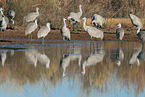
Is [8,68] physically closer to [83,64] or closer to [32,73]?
[32,73]

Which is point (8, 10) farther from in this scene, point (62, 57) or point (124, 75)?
point (124, 75)

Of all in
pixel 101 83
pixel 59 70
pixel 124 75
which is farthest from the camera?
pixel 59 70

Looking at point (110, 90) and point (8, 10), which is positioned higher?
point (8, 10)

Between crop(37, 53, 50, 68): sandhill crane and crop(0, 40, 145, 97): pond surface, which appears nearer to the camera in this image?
crop(0, 40, 145, 97): pond surface

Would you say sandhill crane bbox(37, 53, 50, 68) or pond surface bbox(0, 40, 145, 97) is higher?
sandhill crane bbox(37, 53, 50, 68)

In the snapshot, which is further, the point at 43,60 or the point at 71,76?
the point at 43,60

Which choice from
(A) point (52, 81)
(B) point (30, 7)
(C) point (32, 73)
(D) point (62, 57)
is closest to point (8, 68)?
(C) point (32, 73)

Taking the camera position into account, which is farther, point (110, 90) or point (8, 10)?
point (8, 10)

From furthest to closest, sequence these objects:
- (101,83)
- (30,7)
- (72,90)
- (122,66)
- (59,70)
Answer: (30,7), (122,66), (59,70), (101,83), (72,90)

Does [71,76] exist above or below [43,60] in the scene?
below

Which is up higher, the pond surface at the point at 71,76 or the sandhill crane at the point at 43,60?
the sandhill crane at the point at 43,60

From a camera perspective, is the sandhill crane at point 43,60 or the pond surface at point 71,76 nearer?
the pond surface at point 71,76

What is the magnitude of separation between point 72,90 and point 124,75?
6.12 ft

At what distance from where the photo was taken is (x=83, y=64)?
9.90m
